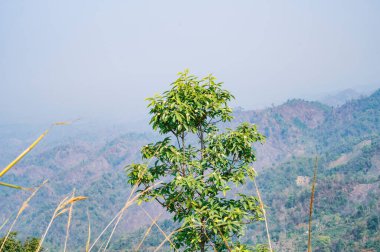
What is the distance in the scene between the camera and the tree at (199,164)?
5816 millimetres

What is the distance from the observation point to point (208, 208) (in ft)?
19.7

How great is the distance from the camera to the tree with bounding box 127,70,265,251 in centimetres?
582

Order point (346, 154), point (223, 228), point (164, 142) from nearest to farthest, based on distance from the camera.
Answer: point (223, 228) → point (164, 142) → point (346, 154)

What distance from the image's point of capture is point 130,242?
376 feet

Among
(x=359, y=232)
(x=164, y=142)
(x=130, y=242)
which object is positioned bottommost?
(x=130, y=242)

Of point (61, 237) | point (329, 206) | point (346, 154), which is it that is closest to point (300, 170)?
point (346, 154)

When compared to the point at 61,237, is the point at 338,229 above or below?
above

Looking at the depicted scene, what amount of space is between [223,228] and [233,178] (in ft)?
3.28

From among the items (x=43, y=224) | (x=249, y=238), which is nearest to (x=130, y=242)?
(x=249, y=238)

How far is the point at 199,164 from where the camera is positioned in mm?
6254

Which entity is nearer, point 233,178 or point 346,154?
point 233,178

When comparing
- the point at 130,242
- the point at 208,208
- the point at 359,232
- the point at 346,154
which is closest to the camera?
the point at 208,208

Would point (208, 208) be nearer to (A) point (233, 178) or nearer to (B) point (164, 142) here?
(A) point (233, 178)

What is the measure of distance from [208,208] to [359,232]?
91852 mm
